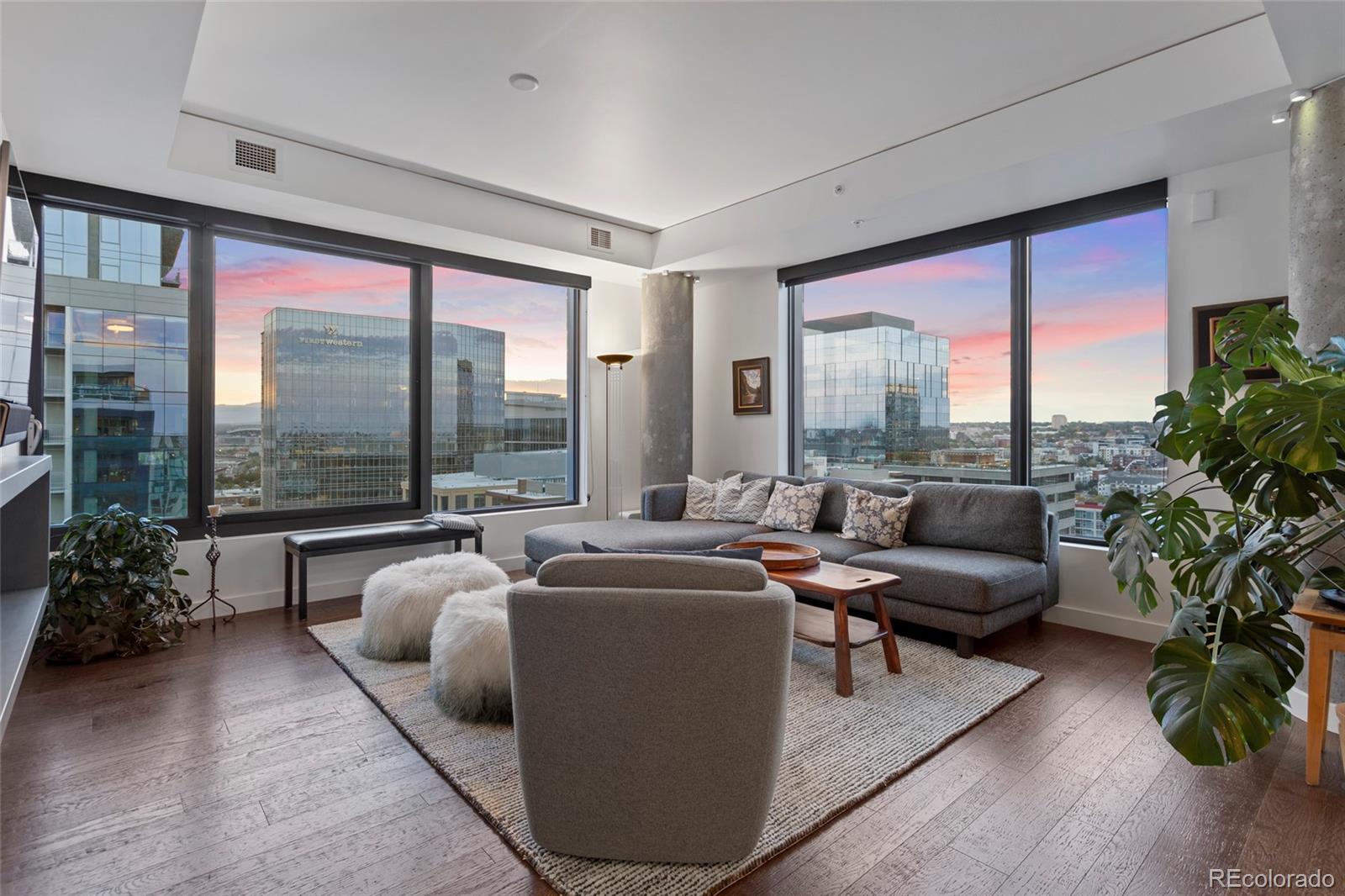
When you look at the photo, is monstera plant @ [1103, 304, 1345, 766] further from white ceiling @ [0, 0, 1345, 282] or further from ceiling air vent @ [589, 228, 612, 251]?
ceiling air vent @ [589, 228, 612, 251]

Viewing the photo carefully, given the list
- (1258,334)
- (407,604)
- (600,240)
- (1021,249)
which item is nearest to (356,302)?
(600,240)

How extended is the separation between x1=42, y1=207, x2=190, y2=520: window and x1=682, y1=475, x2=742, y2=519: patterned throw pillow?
11.2ft

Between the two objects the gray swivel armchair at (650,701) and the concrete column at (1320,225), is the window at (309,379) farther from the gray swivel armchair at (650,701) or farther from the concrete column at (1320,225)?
the concrete column at (1320,225)

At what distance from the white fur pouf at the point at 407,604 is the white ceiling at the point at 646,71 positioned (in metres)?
2.44

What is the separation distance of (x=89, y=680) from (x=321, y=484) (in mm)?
1861

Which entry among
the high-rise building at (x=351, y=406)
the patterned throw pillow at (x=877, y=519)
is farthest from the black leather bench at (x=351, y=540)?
the patterned throw pillow at (x=877, y=519)

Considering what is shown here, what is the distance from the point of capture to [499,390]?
5684mm

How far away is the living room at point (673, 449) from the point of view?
177cm

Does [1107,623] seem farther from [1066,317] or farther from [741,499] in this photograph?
[741,499]

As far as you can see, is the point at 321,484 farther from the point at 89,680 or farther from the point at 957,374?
the point at 957,374

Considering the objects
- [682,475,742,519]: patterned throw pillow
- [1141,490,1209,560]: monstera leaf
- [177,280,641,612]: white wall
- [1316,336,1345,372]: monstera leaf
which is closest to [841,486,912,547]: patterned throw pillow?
[682,475,742,519]: patterned throw pillow

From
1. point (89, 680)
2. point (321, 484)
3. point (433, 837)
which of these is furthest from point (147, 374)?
point (433, 837)

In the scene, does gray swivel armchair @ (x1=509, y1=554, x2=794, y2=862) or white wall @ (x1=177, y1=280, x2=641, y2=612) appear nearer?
gray swivel armchair @ (x1=509, y1=554, x2=794, y2=862)

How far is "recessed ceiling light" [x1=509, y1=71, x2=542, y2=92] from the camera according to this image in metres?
3.16
